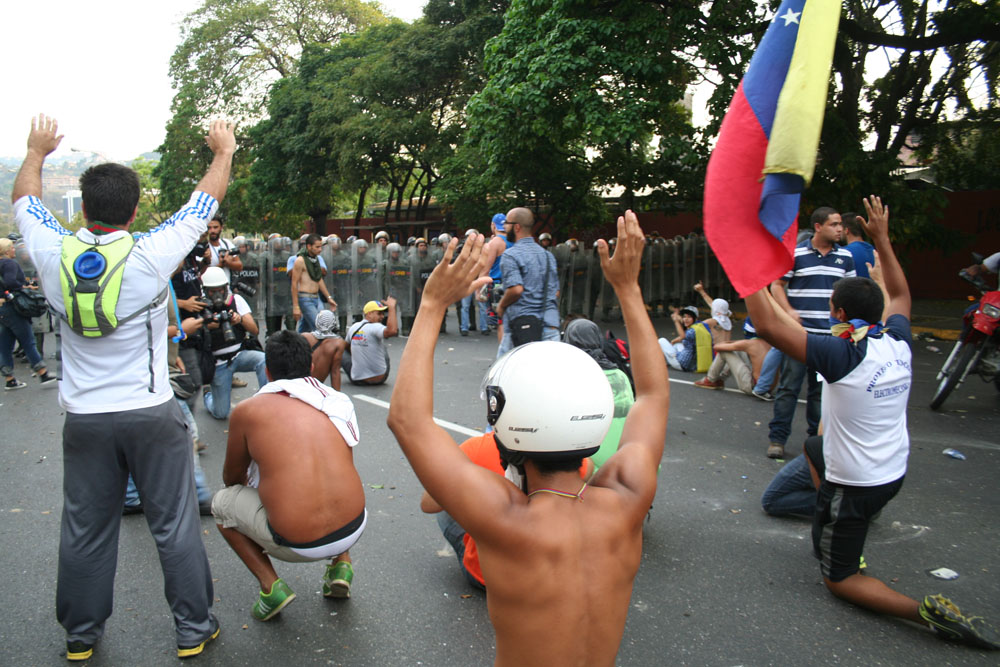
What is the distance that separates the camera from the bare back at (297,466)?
327cm

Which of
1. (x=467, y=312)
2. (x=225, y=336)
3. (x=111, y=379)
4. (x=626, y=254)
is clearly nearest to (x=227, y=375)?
(x=225, y=336)

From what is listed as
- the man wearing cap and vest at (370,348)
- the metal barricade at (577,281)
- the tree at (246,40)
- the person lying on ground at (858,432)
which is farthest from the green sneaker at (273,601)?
the tree at (246,40)

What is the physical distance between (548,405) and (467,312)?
11683mm

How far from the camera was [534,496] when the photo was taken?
180cm

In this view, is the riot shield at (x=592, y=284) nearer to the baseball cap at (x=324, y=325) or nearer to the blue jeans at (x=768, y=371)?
the blue jeans at (x=768, y=371)

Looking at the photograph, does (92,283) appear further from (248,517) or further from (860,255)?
(860,255)

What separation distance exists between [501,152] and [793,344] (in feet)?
38.5

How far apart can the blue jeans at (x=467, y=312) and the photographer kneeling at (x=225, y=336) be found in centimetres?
620

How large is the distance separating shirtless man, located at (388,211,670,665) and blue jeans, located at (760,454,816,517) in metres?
3.21

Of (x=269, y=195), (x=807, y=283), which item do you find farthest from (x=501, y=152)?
(x=269, y=195)

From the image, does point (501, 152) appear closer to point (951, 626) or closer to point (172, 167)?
point (951, 626)

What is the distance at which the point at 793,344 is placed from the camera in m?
3.27

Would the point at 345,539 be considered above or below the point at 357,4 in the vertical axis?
below

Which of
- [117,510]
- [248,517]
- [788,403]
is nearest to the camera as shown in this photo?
[117,510]
